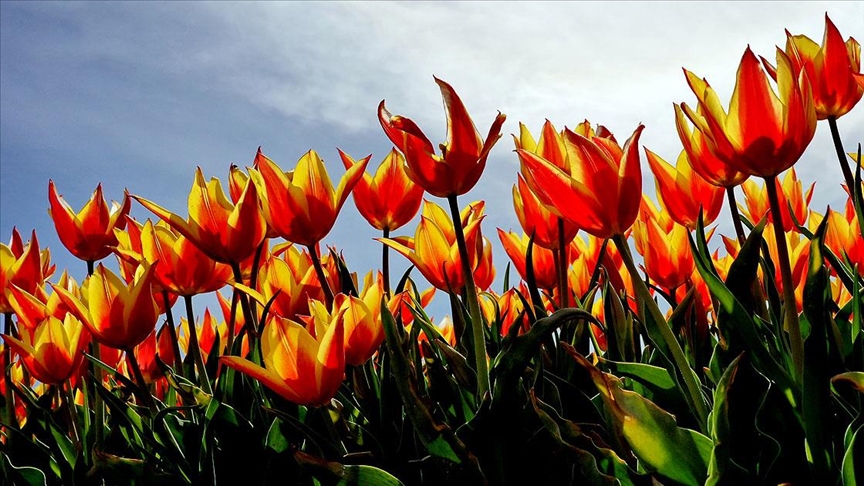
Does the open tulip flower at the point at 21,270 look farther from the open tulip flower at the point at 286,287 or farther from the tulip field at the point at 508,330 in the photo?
the open tulip flower at the point at 286,287

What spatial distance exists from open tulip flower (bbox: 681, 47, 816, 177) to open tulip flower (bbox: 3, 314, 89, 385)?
187 cm

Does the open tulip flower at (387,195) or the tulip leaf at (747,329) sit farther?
the open tulip flower at (387,195)

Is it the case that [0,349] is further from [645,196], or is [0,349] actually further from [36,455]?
[645,196]

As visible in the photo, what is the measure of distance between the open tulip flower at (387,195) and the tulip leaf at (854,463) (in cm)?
138

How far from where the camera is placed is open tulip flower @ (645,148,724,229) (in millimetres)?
2068

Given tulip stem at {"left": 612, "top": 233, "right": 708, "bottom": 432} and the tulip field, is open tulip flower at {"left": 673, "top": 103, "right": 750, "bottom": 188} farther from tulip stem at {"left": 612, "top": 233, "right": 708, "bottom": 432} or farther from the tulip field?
tulip stem at {"left": 612, "top": 233, "right": 708, "bottom": 432}

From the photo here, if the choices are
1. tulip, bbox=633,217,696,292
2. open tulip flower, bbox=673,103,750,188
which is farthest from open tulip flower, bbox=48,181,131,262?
open tulip flower, bbox=673,103,750,188

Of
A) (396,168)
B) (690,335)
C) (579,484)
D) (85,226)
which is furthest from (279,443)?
(85,226)

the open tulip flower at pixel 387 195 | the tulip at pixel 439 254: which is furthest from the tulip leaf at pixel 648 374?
the open tulip flower at pixel 387 195

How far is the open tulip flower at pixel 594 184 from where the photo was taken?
1.27m

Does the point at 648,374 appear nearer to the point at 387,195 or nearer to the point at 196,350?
the point at 387,195

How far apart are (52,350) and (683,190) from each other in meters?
1.91

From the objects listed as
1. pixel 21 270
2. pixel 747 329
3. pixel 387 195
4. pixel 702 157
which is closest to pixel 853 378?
pixel 747 329

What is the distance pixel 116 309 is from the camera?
191 cm
